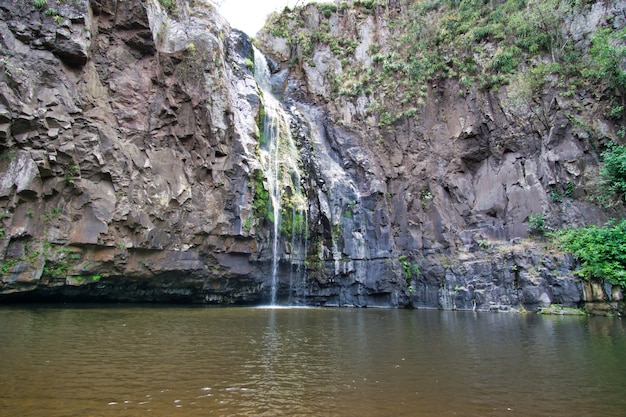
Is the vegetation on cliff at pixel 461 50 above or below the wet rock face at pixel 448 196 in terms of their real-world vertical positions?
above

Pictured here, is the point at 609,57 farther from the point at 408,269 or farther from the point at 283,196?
the point at 283,196

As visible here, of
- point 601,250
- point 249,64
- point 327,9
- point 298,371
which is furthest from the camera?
point 327,9

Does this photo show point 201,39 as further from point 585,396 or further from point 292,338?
point 585,396

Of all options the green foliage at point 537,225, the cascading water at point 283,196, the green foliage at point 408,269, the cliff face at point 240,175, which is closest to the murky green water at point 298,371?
the cliff face at point 240,175

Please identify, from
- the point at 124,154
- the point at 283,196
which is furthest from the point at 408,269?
the point at 124,154

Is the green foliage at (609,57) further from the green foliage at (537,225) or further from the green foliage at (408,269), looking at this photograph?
the green foliage at (408,269)

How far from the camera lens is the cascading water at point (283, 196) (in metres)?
24.8

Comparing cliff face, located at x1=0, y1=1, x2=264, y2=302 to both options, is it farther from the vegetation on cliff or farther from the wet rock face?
the vegetation on cliff

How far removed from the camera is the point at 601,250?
822 inches

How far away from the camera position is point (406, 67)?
32156mm

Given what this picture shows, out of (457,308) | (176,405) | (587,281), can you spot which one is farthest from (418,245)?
(176,405)

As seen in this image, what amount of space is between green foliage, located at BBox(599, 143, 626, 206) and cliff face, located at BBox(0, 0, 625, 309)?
0.94 metres

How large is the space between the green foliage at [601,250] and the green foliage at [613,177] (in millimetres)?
1748

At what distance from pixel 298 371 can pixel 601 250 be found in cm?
2069
